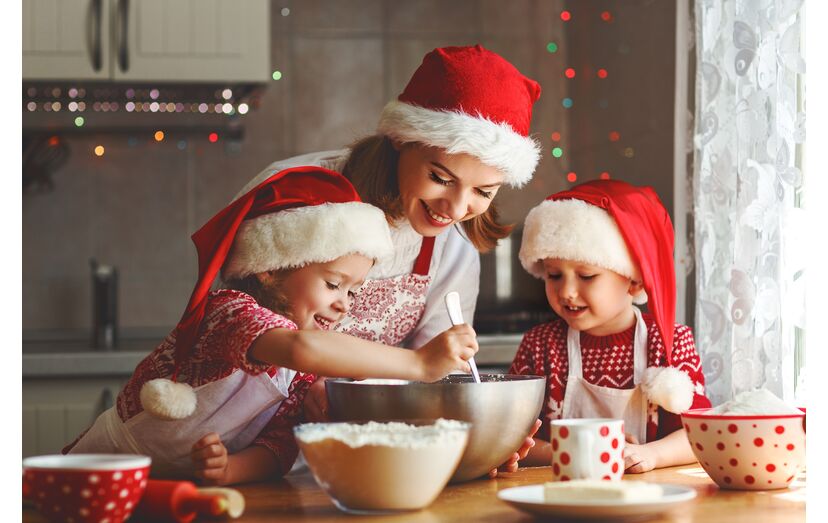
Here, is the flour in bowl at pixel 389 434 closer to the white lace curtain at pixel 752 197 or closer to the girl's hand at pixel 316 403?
the girl's hand at pixel 316 403

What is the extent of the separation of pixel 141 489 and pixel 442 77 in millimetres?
937

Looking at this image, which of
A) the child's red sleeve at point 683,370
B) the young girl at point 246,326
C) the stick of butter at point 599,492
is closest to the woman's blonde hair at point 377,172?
the young girl at point 246,326

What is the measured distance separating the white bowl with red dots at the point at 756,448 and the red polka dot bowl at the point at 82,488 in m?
0.63

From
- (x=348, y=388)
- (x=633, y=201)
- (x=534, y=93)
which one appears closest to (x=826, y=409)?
(x=633, y=201)

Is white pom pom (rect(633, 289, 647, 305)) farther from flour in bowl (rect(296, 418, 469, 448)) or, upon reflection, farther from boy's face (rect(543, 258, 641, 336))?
flour in bowl (rect(296, 418, 469, 448))

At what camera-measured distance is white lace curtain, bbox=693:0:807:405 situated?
171 centimetres

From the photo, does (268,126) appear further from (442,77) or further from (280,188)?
(280,188)

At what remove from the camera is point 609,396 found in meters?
1.53

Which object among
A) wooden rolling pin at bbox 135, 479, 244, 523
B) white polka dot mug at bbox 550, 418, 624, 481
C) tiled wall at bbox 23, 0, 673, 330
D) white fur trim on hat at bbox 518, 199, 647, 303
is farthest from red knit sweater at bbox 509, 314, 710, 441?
tiled wall at bbox 23, 0, 673, 330

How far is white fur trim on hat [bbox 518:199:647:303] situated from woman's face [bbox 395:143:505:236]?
106 millimetres

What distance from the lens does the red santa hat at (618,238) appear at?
1.53 meters

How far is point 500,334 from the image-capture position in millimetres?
2857

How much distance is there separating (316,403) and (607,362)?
0.52 m

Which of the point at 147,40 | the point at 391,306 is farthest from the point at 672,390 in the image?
the point at 147,40
